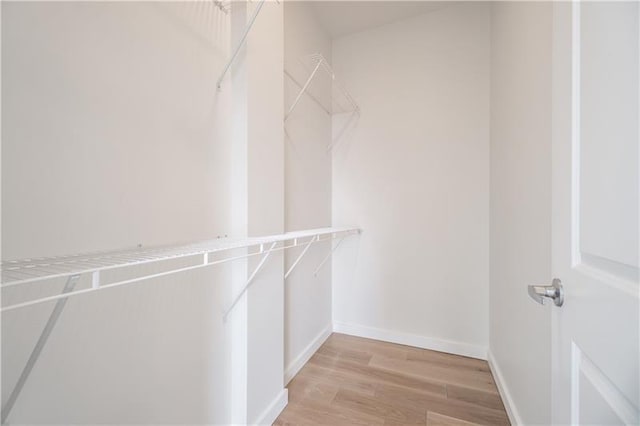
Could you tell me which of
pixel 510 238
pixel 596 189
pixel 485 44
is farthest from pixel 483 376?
pixel 485 44

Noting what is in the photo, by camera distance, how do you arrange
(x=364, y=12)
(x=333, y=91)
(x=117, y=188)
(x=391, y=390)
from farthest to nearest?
(x=333, y=91) < (x=364, y=12) < (x=391, y=390) < (x=117, y=188)

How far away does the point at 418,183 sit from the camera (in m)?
2.06

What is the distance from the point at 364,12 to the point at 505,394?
279 cm

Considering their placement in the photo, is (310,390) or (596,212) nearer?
(596,212)

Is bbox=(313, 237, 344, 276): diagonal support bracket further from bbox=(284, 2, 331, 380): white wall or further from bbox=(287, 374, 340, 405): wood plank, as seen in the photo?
bbox=(287, 374, 340, 405): wood plank

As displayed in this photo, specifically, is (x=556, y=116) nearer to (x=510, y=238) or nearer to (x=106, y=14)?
(x=510, y=238)

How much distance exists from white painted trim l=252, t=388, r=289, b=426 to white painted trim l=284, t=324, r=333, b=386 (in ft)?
0.58

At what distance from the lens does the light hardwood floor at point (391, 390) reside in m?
1.34

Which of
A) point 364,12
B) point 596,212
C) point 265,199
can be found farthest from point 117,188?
point 364,12

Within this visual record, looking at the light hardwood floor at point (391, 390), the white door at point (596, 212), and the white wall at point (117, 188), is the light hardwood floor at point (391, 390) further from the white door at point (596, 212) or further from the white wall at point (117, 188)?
the white door at point (596, 212)

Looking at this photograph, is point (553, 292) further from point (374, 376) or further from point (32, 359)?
point (374, 376)

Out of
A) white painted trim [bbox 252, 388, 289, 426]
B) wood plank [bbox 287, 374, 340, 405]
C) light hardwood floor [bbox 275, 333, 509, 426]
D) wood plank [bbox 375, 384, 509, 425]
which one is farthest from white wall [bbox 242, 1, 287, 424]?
wood plank [bbox 375, 384, 509, 425]

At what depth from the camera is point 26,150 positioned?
59cm

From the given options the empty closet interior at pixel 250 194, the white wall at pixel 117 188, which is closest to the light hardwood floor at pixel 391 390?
the empty closet interior at pixel 250 194
